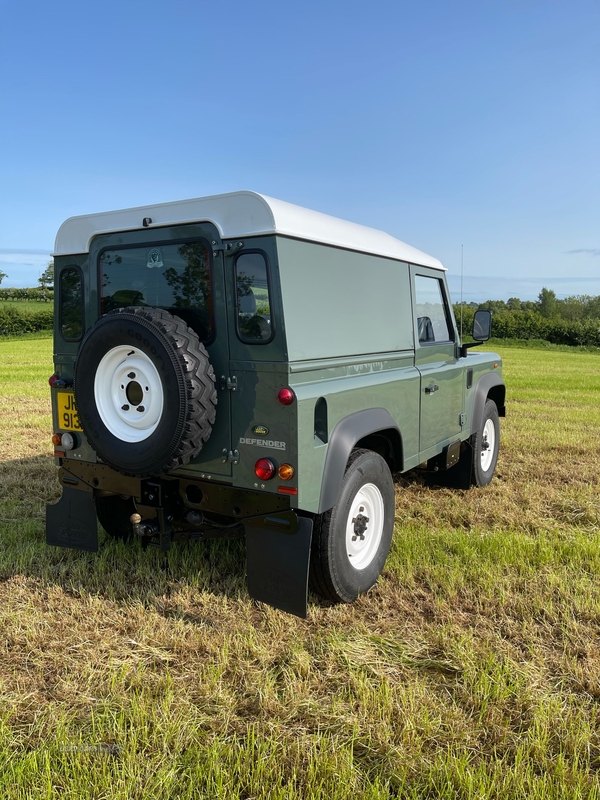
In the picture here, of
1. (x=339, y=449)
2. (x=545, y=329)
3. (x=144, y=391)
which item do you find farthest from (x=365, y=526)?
(x=545, y=329)

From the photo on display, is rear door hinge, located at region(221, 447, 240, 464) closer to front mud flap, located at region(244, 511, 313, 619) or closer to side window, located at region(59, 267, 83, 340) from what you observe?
front mud flap, located at region(244, 511, 313, 619)

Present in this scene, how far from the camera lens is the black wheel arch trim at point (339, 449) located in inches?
124

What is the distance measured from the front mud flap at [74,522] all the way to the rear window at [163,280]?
4.15 feet

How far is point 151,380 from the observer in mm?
3049

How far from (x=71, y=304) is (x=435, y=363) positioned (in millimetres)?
2790

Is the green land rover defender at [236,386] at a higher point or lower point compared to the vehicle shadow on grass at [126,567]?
higher

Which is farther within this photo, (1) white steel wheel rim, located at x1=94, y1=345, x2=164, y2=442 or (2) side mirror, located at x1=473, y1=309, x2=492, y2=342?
(2) side mirror, located at x1=473, y1=309, x2=492, y2=342

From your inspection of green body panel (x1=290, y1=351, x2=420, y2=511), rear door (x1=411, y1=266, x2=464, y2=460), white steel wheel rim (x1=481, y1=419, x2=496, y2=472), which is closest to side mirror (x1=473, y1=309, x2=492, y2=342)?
rear door (x1=411, y1=266, x2=464, y2=460)

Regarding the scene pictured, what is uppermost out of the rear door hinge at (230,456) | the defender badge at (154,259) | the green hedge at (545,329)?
the green hedge at (545,329)

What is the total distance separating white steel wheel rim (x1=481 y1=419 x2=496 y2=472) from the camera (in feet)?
19.7

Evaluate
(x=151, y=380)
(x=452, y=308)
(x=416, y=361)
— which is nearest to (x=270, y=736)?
(x=151, y=380)

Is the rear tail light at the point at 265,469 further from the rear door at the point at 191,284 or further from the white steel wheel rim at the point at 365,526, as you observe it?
the white steel wheel rim at the point at 365,526

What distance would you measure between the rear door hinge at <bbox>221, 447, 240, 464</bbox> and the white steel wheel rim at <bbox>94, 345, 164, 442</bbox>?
1.27 feet

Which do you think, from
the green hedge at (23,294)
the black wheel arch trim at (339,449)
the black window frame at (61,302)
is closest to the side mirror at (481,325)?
the black wheel arch trim at (339,449)
